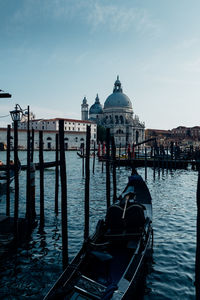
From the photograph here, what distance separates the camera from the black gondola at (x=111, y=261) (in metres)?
4.21

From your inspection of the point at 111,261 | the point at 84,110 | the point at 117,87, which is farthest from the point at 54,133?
the point at 111,261

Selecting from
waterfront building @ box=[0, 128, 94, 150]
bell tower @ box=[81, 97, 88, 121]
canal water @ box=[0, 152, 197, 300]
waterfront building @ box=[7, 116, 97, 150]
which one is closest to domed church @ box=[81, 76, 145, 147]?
waterfront building @ box=[7, 116, 97, 150]

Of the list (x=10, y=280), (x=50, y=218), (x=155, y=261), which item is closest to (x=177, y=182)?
(x=50, y=218)

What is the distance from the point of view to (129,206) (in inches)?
272

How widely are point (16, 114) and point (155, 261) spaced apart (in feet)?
25.4

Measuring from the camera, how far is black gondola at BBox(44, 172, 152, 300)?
4215 millimetres

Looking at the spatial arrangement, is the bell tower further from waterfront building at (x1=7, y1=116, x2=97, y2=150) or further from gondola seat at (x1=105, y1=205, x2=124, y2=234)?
gondola seat at (x1=105, y1=205, x2=124, y2=234)

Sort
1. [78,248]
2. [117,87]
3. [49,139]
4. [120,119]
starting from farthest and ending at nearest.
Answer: [117,87]
[120,119]
[49,139]
[78,248]

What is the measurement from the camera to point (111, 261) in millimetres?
5789

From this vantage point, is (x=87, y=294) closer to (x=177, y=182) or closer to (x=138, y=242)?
(x=138, y=242)

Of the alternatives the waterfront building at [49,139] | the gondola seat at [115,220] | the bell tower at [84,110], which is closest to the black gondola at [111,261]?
the gondola seat at [115,220]

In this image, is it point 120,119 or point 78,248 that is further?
point 120,119

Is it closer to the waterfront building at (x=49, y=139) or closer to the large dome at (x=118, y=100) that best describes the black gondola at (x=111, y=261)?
the waterfront building at (x=49, y=139)

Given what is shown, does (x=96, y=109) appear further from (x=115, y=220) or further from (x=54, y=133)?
(x=115, y=220)
